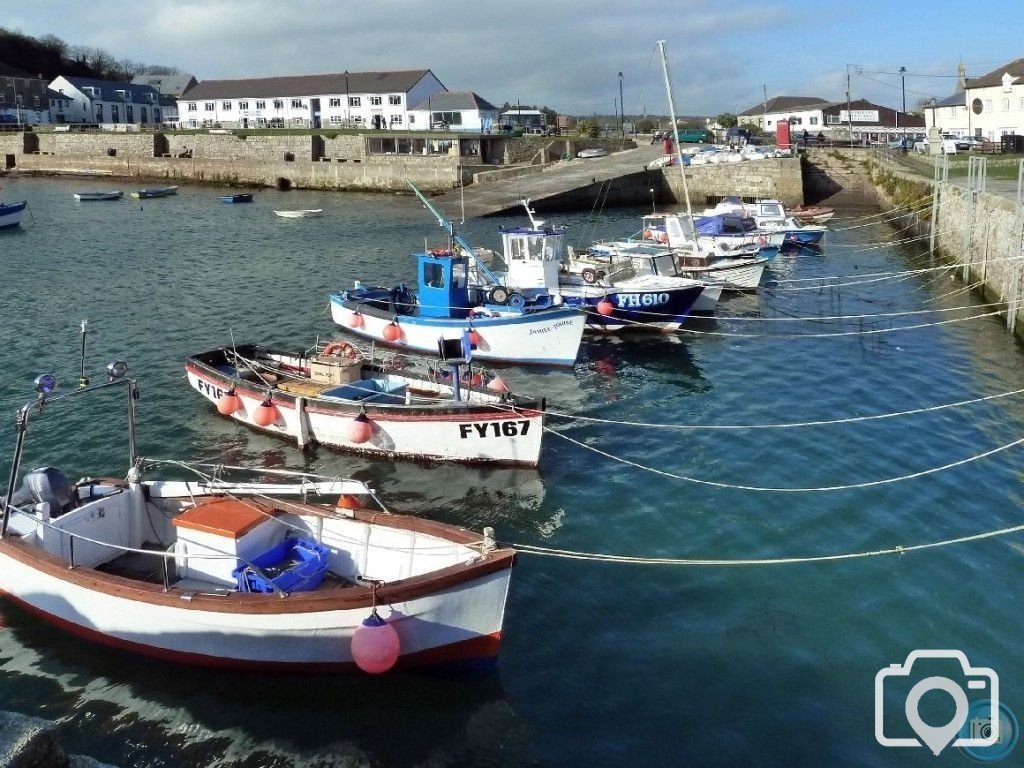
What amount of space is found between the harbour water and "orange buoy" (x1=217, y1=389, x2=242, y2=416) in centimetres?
55

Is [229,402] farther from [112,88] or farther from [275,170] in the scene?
[112,88]

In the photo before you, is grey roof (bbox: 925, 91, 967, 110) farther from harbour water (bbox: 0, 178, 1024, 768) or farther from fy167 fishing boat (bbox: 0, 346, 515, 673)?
fy167 fishing boat (bbox: 0, 346, 515, 673)

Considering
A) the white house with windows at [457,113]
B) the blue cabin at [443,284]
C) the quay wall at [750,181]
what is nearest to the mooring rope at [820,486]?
the blue cabin at [443,284]

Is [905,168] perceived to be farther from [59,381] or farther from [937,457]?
[59,381]

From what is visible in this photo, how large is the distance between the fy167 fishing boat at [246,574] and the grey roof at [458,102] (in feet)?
276

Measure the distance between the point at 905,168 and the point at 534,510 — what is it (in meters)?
44.9

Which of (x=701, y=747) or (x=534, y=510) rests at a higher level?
(x=534, y=510)

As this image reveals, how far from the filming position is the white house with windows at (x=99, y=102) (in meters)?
122

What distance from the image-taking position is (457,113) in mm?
92312

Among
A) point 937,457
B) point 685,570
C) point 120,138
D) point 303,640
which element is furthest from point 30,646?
point 120,138

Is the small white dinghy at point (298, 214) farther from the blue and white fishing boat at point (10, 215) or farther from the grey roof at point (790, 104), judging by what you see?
the grey roof at point (790, 104)

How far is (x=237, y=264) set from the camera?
39.2 meters

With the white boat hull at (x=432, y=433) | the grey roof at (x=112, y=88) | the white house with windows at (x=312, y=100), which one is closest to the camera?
the white boat hull at (x=432, y=433)

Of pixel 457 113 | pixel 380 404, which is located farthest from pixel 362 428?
pixel 457 113
